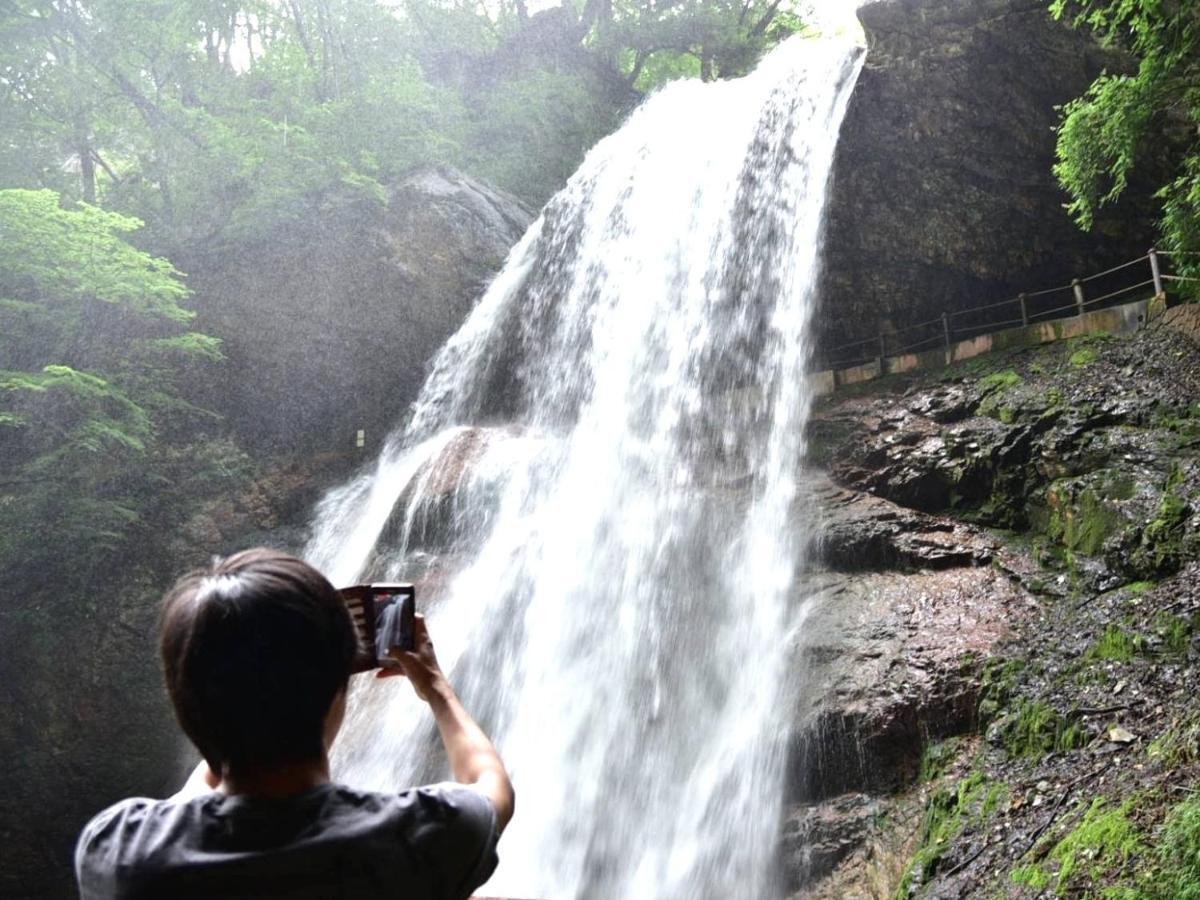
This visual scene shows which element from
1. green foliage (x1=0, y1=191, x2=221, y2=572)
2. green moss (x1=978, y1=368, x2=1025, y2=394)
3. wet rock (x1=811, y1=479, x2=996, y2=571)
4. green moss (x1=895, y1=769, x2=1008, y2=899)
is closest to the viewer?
green moss (x1=895, y1=769, x2=1008, y2=899)

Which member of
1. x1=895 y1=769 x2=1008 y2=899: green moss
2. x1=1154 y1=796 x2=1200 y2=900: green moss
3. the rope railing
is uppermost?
the rope railing

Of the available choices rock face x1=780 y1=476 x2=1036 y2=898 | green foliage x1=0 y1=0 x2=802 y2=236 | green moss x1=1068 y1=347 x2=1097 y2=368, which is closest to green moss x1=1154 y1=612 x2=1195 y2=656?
rock face x1=780 y1=476 x2=1036 y2=898

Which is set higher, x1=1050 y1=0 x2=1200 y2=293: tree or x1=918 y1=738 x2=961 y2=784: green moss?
x1=1050 y1=0 x2=1200 y2=293: tree

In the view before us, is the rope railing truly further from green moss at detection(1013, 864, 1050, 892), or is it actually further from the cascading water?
green moss at detection(1013, 864, 1050, 892)

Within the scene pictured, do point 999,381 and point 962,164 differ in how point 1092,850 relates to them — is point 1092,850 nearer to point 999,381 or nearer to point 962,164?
point 999,381

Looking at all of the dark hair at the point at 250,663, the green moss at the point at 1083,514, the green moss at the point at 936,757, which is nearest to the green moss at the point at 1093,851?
the green moss at the point at 936,757

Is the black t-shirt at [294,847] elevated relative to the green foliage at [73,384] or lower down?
lower down

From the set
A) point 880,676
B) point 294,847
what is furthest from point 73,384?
point 294,847

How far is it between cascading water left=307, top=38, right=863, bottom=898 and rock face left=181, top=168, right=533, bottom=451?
3.24 feet

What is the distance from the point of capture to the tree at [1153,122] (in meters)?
7.98

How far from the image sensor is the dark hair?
4.54 ft

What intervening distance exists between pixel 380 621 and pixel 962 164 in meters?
12.4

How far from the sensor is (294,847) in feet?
4.31

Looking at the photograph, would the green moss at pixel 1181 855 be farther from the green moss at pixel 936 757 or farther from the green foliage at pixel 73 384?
the green foliage at pixel 73 384
